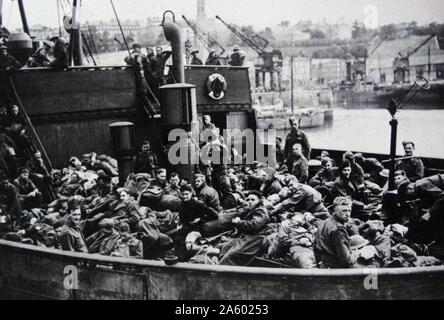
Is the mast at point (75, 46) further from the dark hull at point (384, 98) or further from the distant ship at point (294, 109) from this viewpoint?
the distant ship at point (294, 109)

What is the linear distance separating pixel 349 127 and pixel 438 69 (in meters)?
11.1

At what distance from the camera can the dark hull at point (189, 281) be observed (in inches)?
178

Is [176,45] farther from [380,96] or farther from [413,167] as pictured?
[380,96]

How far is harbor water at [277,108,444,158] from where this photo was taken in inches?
989

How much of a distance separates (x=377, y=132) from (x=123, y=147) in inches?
1059

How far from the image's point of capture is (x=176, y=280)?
495cm

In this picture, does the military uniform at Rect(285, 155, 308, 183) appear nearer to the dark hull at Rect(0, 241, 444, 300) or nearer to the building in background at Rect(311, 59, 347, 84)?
the dark hull at Rect(0, 241, 444, 300)

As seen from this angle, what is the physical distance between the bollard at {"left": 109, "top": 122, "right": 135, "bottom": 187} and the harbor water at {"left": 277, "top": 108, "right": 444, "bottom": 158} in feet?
52.6

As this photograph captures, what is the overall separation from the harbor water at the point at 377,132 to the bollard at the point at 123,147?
16.0 meters

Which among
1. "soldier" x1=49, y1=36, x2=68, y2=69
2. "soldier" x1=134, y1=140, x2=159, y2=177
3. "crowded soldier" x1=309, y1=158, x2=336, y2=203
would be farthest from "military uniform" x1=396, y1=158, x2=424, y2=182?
"soldier" x1=49, y1=36, x2=68, y2=69

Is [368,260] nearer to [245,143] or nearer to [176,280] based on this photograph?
[176,280]

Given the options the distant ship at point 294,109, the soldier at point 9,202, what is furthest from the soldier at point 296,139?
the distant ship at point 294,109

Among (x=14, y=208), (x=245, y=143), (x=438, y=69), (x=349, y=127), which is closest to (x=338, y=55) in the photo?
(x=349, y=127)
